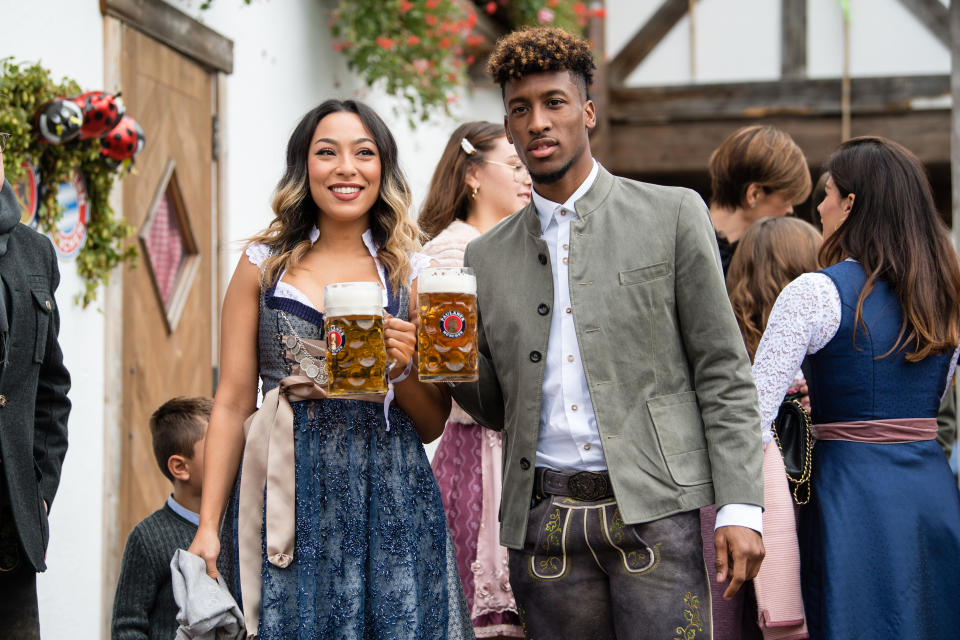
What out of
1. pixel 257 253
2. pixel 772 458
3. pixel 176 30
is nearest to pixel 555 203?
pixel 257 253

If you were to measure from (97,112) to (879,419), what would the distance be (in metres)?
2.54

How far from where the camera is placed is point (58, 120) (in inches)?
144

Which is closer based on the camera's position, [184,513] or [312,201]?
[312,201]

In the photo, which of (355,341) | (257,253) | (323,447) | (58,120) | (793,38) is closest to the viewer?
(355,341)

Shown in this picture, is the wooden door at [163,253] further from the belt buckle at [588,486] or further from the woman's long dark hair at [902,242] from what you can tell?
the woman's long dark hair at [902,242]

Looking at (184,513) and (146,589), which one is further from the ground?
(184,513)

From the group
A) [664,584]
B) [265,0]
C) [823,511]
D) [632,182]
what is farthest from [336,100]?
[265,0]

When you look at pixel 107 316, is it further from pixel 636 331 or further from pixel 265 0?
pixel 636 331

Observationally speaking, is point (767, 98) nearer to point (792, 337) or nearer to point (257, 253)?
point (792, 337)

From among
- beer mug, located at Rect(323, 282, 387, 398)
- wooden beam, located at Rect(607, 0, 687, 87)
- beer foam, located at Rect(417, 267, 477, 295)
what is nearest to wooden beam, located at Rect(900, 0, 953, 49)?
wooden beam, located at Rect(607, 0, 687, 87)

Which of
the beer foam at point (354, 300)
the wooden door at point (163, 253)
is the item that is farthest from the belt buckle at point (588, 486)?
the wooden door at point (163, 253)

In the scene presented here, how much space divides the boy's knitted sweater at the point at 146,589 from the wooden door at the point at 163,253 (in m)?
1.29

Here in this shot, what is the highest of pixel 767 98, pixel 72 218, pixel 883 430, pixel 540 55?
pixel 767 98

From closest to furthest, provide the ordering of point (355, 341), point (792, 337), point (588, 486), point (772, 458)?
point (355, 341) → point (588, 486) → point (792, 337) → point (772, 458)
